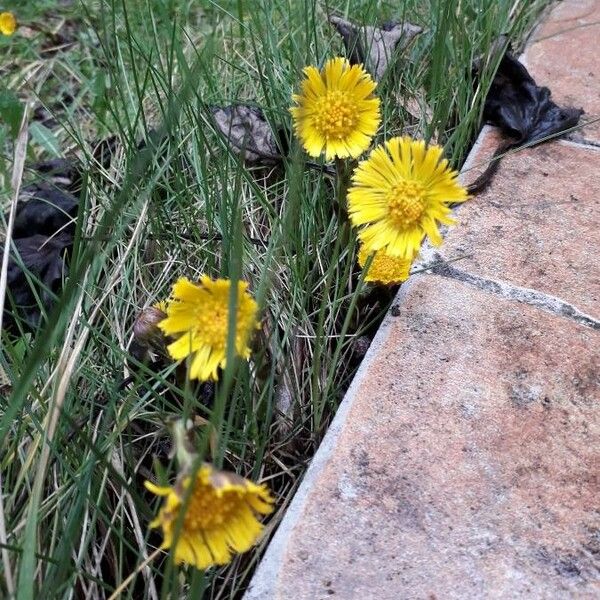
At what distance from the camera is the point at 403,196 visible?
0.87 meters

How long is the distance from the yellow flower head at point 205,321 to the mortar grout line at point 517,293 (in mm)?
420

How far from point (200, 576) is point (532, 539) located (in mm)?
373

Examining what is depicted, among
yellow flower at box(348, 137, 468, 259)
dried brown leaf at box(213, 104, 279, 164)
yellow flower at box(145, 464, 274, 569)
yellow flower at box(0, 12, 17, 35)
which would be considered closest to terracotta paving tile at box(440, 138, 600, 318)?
yellow flower at box(348, 137, 468, 259)

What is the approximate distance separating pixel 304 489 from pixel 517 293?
0.45 m

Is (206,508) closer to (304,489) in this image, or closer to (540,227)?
(304,489)

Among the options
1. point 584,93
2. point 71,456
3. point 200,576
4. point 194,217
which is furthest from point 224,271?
point 584,93

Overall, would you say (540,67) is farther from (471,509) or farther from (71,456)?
(71,456)

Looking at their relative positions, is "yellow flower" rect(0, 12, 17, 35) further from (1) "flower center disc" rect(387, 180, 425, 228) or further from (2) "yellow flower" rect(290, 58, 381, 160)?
(1) "flower center disc" rect(387, 180, 425, 228)

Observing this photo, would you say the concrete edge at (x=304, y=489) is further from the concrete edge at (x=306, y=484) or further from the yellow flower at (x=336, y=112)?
the yellow flower at (x=336, y=112)

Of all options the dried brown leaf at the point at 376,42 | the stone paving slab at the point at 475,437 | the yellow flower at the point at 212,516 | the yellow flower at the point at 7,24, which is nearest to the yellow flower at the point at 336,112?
the stone paving slab at the point at 475,437

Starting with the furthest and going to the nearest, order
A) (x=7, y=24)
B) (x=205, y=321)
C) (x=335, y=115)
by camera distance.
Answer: (x=7, y=24)
(x=335, y=115)
(x=205, y=321)

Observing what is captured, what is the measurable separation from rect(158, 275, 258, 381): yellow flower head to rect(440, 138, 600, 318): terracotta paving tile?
0.47 metres

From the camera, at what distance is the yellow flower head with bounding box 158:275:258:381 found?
743 millimetres

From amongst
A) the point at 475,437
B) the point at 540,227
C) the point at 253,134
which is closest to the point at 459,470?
the point at 475,437
